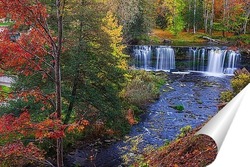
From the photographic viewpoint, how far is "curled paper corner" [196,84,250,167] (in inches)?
153

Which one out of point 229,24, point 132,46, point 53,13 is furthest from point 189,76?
point 53,13

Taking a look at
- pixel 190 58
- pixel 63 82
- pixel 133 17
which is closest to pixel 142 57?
pixel 133 17

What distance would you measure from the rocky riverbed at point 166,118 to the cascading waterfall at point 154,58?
10.6ft

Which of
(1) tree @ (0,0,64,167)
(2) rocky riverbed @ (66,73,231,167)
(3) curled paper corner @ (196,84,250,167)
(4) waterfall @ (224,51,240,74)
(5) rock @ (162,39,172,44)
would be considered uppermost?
(1) tree @ (0,0,64,167)

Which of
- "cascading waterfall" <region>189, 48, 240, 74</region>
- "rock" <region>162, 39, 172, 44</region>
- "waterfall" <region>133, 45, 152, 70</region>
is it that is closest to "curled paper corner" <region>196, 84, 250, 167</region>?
"cascading waterfall" <region>189, 48, 240, 74</region>

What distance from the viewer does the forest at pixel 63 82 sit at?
9.27m

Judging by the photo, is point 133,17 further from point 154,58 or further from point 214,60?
point 214,60

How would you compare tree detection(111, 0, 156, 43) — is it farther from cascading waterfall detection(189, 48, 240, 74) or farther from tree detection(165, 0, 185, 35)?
cascading waterfall detection(189, 48, 240, 74)

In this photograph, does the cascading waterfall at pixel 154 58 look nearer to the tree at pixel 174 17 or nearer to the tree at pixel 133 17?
the tree at pixel 133 17

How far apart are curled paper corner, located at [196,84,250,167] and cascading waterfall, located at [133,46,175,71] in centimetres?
3063

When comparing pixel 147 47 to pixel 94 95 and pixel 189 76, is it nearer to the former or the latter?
pixel 189 76

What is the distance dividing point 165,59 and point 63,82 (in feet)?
68.0

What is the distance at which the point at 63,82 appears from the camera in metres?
16.6

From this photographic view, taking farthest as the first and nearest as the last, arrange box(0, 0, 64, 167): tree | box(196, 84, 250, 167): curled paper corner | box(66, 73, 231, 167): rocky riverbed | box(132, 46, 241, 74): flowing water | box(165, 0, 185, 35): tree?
box(165, 0, 185, 35): tree, box(132, 46, 241, 74): flowing water, box(66, 73, 231, 167): rocky riverbed, box(0, 0, 64, 167): tree, box(196, 84, 250, 167): curled paper corner
